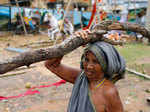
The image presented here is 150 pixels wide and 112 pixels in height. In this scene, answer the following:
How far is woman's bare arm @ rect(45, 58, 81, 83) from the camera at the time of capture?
1.73 metres

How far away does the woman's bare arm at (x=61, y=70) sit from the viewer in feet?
5.68

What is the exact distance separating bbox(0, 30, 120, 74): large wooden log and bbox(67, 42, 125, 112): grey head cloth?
0.33ft

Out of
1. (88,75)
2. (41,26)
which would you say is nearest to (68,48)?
(88,75)

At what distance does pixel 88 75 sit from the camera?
4.83 feet

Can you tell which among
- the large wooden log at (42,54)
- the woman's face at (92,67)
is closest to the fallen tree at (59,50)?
the large wooden log at (42,54)

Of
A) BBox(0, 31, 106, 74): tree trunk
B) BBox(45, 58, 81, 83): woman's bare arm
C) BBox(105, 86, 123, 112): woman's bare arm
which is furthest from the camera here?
BBox(45, 58, 81, 83): woman's bare arm

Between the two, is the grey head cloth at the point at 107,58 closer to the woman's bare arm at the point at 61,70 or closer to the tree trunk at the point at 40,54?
the tree trunk at the point at 40,54

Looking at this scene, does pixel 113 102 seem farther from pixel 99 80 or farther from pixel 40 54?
pixel 40 54

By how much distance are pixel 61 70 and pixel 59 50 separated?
19.7 inches

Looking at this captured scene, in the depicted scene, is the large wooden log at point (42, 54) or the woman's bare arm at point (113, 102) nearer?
the large wooden log at point (42, 54)

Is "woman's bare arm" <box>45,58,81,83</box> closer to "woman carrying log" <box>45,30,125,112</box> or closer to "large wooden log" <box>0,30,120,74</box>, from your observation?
"woman carrying log" <box>45,30,125,112</box>

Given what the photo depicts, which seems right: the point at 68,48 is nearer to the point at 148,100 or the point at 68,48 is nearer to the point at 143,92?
the point at 148,100

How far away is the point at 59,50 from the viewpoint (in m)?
1.30

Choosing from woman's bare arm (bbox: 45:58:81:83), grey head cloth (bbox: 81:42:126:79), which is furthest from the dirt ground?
grey head cloth (bbox: 81:42:126:79)
